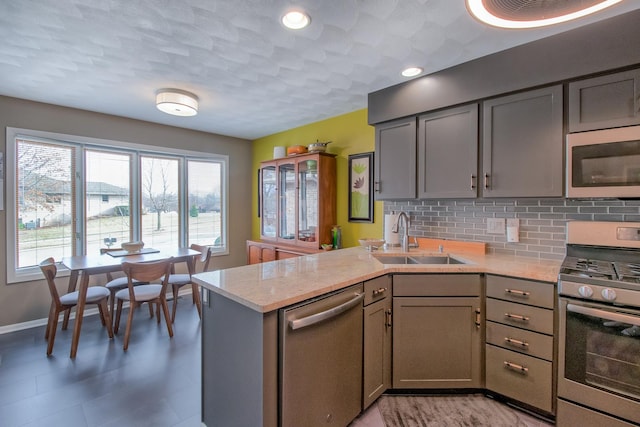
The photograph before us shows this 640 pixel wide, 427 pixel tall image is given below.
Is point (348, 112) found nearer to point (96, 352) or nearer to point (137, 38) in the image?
point (137, 38)

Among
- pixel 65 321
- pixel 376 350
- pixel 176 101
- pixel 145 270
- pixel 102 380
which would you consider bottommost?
pixel 102 380

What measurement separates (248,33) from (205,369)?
2.07 metres

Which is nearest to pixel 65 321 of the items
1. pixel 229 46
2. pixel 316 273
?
pixel 316 273

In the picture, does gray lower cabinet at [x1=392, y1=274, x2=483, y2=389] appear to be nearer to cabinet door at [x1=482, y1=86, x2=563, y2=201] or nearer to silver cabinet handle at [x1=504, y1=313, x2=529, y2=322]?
silver cabinet handle at [x1=504, y1=313, x2=529, y2=322]

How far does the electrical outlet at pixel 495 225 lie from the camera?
240 centimetres

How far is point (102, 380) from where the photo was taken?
219 centimetres

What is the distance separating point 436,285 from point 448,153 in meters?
1.10

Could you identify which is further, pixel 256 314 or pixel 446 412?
pixel 446 412

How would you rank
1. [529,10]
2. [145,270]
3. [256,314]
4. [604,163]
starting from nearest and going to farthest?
[529,10], [256,314], [604,163], [145,270]

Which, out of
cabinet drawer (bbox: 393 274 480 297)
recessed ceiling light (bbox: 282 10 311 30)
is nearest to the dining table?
cabinet drawer (bbox: 393 274 480 297)

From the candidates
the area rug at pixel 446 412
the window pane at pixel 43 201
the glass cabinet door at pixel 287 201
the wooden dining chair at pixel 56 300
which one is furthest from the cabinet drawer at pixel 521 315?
the window pane at pixel 43 201

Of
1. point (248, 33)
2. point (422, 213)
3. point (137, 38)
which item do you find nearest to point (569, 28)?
point (422, 213)

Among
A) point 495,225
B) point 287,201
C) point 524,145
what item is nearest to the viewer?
point 524,145

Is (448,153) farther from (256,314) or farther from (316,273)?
(256,314)
